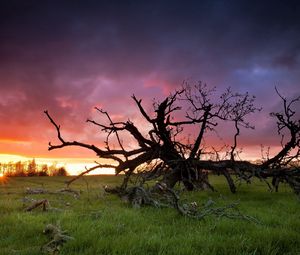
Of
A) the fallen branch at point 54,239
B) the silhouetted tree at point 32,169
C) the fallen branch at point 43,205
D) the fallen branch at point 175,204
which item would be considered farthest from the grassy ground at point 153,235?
the silhouetted tree at point 32,169

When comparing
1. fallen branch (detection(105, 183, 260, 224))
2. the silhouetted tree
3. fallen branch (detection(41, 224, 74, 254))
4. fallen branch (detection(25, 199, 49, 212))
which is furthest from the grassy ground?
the silhouetted tree

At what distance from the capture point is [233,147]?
1778 cm

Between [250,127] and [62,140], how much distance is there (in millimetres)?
8295

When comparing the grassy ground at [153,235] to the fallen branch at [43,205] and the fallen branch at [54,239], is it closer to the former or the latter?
the fallen branch at [54,239]

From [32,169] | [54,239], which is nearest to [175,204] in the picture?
[54,239]

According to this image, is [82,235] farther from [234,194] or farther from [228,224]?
[234,194]

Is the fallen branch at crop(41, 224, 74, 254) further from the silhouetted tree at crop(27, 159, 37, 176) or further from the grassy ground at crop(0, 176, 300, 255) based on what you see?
the silhouetted tree at crop(27, 159, 37, 176)

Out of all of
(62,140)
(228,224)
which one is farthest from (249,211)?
(62,140)

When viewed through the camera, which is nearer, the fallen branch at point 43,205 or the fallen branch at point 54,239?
the fallen branch at point 54,239

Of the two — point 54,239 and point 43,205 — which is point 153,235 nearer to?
point 54,239

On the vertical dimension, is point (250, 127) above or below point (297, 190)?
above

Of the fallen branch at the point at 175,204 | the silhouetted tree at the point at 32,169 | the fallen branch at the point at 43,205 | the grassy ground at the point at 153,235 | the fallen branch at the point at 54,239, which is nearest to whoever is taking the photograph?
the fallen branch at the point at 54,239

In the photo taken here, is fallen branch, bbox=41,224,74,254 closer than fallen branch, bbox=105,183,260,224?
Yes

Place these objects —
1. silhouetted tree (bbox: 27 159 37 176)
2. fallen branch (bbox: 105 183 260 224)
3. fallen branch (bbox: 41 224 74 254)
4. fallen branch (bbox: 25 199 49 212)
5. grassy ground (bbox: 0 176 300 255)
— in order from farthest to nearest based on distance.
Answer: silhouetted tree (bbox: 27 159 37 176), fallen branch (bbox: 25 199 49 212), fallen branch (bbox: 105 183 260 224), grassy ground (bbox: 0 176 300 255), fallen branch (bbox: 41 224 74 254)
